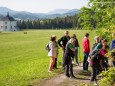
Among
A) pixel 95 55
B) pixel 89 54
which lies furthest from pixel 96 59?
pixel 89 54

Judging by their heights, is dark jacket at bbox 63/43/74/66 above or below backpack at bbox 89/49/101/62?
below

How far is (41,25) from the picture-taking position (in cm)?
18912

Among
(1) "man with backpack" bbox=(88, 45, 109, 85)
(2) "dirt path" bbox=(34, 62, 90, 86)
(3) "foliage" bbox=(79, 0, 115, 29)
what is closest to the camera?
(1) "man with backpack" bbox=(88, 45, 109, 85)

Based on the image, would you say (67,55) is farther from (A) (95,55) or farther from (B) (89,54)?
(A) (95,55)

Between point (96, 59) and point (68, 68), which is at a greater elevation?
point (96, 59)

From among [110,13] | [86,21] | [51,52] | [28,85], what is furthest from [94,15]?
[110,13]

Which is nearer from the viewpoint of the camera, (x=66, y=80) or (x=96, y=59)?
(x=96, y=59)

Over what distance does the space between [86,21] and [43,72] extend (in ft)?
44.6

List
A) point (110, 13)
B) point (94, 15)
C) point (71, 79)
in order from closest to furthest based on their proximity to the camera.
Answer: point (110, 13) < point (71, 79) < point (94, 15)

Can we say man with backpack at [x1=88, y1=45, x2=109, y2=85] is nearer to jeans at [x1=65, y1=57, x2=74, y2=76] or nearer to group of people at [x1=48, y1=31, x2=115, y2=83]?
group of people at [x1=48, y1=31, x2=115, y2=83]

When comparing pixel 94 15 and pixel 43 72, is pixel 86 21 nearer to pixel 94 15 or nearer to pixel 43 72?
pixel 94 15

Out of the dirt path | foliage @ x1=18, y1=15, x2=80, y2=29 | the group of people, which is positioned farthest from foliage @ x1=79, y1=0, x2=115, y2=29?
foliage @ x1=18, y1=15, x2=80, y2=29

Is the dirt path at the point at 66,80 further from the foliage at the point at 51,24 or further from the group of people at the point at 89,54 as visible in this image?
the foliage at the point at 51,24

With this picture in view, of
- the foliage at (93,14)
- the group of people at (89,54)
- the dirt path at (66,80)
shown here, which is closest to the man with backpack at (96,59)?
the group of people at (89,54)
